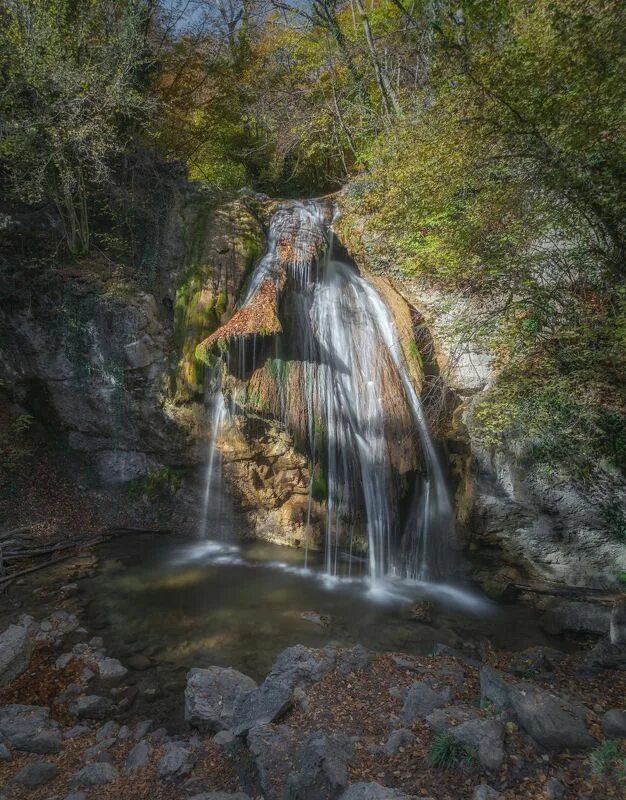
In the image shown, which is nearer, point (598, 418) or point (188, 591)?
A: point (598, 418)

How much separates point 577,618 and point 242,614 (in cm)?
498

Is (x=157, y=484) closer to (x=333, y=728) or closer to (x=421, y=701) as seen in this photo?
(x=333, y=728)

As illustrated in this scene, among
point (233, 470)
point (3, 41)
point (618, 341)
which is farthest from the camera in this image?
point (233, 470)

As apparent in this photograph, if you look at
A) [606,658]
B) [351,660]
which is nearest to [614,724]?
[606,658]

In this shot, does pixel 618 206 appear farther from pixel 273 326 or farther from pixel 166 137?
pixel 166 137

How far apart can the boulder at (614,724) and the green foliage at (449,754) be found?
1125 millimetres

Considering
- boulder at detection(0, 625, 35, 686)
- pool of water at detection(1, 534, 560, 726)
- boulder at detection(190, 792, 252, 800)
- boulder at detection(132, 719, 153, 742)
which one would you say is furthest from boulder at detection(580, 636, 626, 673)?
boulder at detection(0, 625, 35, 686)

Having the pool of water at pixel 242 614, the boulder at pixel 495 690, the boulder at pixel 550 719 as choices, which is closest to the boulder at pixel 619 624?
the pool of water at pixel 242 614

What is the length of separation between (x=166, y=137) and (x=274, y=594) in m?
13.9

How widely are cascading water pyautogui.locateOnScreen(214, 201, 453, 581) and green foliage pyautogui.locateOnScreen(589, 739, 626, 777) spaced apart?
5.08 meters

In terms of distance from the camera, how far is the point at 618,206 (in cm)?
450

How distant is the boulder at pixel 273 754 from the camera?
316cm

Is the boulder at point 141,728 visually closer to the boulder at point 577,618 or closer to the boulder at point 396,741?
the boulder at point 396,741

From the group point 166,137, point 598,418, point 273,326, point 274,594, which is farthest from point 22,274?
point 598,418
